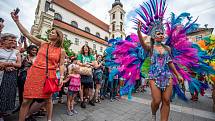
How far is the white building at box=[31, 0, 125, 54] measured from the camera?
2857 centimetres

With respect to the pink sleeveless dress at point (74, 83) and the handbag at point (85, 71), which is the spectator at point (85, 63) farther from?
the pink sleeveless dress at point (74, 83)

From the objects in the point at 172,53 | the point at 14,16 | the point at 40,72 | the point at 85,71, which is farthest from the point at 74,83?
the point at 172,53

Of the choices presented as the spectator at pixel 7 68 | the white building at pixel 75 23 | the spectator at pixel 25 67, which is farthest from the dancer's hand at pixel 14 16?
the white building at pixel 75 23

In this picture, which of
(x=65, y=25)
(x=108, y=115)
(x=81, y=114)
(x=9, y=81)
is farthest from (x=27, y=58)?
(x=65, y=25)

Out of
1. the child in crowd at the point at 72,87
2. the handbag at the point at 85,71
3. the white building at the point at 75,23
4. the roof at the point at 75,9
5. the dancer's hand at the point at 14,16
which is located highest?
the roof at the point at 75,9

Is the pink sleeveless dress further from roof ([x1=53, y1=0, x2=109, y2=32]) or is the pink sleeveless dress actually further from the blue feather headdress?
roof ([x1=53, y1=0, x2=109, y2=32])

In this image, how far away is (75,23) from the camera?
37.4m

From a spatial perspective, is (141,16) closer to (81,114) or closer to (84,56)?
(84,56)

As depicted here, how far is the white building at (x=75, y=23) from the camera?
28.6 m

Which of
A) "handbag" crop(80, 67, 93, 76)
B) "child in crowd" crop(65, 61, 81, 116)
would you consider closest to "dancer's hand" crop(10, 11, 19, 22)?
"child in crowd" crop(65, 61, 81, 116)

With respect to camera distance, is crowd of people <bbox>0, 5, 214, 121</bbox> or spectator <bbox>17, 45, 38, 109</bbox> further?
spectator <bbox>17, 45, 38, 109</bbox>

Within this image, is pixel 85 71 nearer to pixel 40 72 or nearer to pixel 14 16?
pixel 40 72

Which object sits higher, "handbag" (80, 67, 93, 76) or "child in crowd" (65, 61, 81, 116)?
"handbag" (80, 67, 93, 76)

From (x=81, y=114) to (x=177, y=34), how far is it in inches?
117
